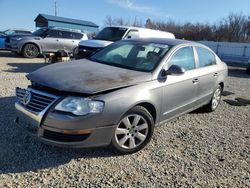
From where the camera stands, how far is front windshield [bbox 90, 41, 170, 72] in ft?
14.5

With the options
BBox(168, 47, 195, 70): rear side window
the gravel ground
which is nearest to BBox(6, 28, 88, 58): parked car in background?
BBox(168, 47, 195, 70): rear side window

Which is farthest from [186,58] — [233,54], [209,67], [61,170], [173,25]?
[173,25]

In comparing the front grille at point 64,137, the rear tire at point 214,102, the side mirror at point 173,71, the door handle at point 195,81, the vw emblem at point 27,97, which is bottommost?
the rear tire at point 214,102

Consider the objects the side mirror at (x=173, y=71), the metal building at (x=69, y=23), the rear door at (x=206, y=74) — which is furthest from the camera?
the metal building at (x=69, y=23)

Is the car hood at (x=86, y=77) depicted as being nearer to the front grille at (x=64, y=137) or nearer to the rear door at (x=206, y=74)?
the front grille at (x=64, y=137)

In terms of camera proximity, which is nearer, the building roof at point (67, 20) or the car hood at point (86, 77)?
the car hood at point (86, 77)

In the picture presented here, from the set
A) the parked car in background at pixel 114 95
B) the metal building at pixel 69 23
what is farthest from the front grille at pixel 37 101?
the metal building at pixel 69 23

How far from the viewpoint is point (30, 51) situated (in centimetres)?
1458

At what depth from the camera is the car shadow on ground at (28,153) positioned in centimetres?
345

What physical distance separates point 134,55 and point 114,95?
→ 149 centimetres

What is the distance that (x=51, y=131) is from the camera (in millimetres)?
3359

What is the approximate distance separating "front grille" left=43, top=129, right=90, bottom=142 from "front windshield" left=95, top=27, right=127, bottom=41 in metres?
8.65

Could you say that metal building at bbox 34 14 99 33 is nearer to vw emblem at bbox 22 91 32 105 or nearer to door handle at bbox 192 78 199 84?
door handle at bbox 192 78 199 84

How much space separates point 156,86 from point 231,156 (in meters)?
1.61
